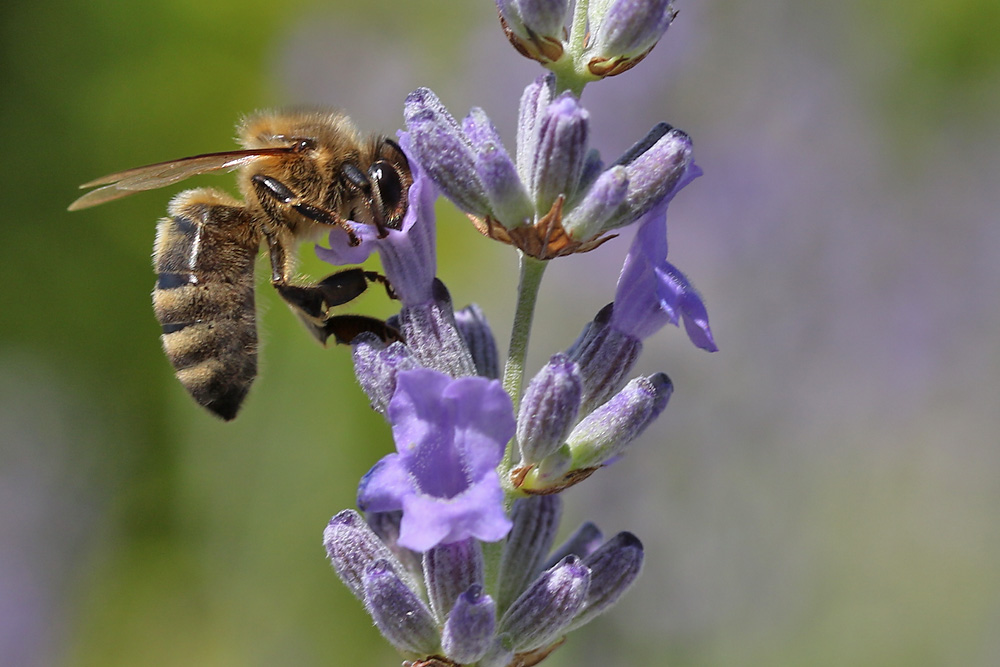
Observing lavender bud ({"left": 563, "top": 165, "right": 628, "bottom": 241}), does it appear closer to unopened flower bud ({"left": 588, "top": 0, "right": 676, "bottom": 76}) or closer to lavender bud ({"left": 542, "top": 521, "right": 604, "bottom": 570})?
unopened flower bud ({"left": 588, "top": 0, "right": 676, "bottom": 76})

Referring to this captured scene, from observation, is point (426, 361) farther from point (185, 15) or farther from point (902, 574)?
point (185, 15)

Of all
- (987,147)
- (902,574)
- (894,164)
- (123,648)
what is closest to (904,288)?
(894,164)

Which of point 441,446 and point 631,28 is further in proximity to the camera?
point 631,28

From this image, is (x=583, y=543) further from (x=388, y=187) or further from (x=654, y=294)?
(x=388, y=187)

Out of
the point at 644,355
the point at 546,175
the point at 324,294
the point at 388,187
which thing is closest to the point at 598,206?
the point at 546,175

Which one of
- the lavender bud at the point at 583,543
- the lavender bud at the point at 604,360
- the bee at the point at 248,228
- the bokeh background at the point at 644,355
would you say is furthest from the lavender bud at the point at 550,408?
the bokeh background at the point at 644,355
